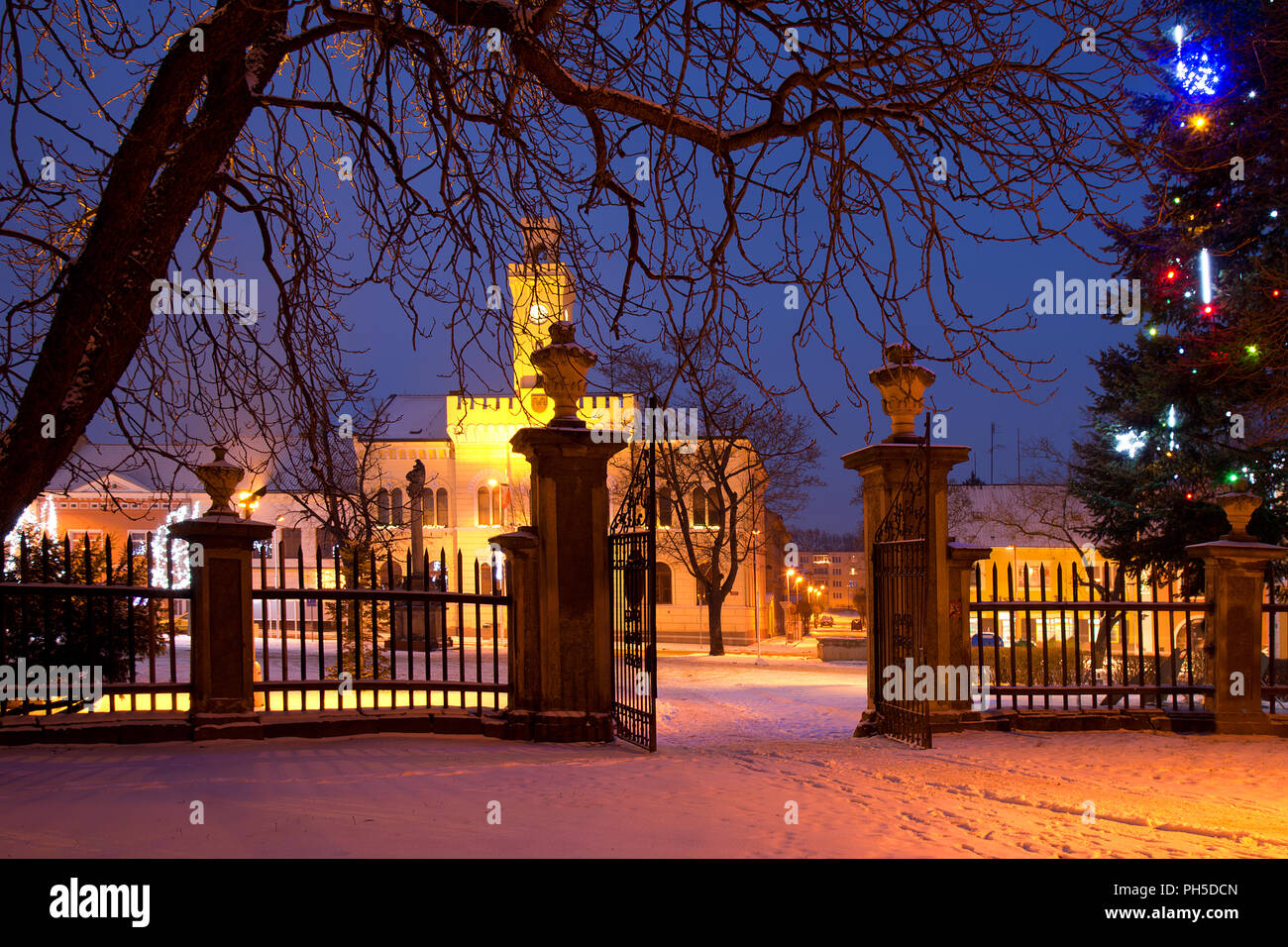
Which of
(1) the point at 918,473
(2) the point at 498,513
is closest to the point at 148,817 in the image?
(1) the point at 918,473

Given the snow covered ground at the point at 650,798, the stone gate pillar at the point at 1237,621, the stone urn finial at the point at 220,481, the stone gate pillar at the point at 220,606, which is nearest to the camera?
the snow covered ground at the point at 650,798

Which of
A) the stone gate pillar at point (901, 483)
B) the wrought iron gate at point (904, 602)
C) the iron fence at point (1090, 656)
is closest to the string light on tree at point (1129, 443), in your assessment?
the iron fence at point (1090, 656)

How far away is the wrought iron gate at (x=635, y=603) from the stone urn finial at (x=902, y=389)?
275 centimetres

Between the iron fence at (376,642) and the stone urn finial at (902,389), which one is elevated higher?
the stone urn finial at (902,389)

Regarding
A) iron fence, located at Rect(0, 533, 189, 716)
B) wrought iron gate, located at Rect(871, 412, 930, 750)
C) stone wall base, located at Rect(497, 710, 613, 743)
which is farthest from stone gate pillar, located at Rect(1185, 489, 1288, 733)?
iron fence, located at Rect(0, 533, 189, 716)

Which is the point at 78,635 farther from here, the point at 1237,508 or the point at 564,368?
the point at 1237,508

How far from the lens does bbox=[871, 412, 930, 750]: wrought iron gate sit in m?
8.53

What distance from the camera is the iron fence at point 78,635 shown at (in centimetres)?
738

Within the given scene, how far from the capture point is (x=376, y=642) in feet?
31.9

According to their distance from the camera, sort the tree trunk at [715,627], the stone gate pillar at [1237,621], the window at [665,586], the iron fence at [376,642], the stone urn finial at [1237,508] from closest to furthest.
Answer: the iron fence at [376,642] → the stone gate pillar at [1237,621] → the stone urn finial at [1237,508] → the tree trunk at [715,627] → the window at [665,586]

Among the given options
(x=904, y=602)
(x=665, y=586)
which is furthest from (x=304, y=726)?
(x=665, y=586)

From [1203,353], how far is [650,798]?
44.9ft

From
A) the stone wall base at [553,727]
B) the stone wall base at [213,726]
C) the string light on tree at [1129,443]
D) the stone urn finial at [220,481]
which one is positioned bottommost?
the stone wall base at [553,727]

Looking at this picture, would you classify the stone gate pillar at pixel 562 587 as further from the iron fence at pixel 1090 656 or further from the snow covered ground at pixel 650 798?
the iron fence at pixel 1090 656
